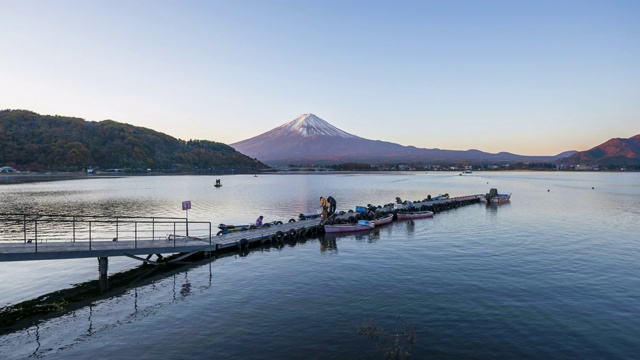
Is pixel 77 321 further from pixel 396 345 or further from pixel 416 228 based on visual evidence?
pixel 416 228

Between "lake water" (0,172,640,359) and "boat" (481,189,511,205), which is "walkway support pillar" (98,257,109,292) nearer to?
"lake water" (0,172,640,359)

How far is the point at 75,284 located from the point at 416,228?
33808 mm

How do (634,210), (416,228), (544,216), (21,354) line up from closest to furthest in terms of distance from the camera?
(21,354), (416,228), (544,216), (634,210)

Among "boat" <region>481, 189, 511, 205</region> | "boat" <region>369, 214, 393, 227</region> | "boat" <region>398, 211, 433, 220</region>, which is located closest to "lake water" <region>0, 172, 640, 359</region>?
"boat" <region>369, 214, 393, 227</region>

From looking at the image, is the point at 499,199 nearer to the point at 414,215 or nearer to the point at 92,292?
the point at 414,215

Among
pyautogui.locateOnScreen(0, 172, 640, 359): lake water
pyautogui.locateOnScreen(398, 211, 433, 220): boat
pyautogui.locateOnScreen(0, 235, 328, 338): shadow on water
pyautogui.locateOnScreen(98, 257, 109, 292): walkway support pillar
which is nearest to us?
pyautogui.locateOnScreen(0, 172, 640, 359): lake water

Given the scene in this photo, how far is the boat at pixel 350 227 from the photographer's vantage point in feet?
130

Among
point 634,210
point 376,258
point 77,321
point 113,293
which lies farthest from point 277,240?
point 634,210

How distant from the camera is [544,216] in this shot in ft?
174

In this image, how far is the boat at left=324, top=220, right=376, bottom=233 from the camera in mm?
39531

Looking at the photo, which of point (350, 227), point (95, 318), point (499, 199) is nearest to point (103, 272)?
point (95, 318)

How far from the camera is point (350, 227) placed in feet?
132

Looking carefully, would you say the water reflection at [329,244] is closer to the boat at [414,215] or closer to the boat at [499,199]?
the boat at [414,215]

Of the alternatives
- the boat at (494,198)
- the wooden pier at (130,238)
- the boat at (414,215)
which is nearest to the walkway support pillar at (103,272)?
the wooden pier at (130,238)
